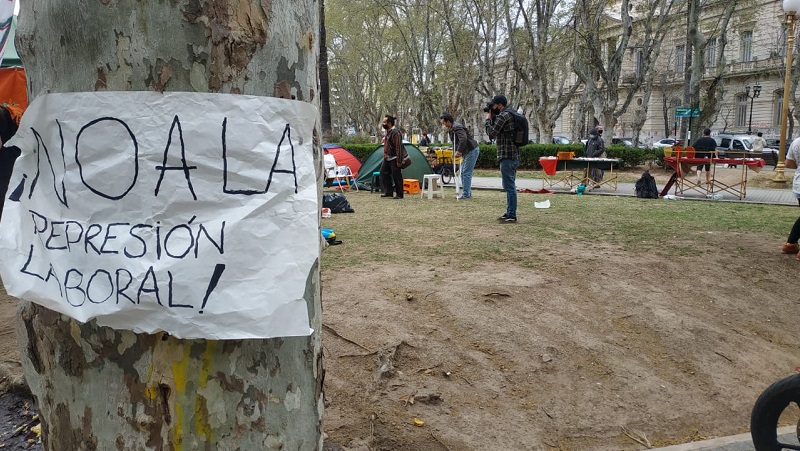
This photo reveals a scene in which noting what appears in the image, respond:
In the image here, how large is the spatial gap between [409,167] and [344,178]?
6.25 ft

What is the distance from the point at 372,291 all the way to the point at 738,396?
2.66 meters

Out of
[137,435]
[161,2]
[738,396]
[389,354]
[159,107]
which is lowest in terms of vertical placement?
[738,396]

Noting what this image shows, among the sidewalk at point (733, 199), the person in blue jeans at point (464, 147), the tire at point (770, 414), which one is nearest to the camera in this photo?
the tire at point (770, 414)

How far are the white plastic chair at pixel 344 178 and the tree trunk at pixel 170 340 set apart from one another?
43.2 feet

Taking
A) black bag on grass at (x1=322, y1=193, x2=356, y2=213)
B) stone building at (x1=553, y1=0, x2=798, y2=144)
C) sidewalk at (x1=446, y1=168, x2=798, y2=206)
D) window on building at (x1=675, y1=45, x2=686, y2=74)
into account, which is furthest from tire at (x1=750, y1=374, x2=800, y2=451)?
window on building at (x1=675, y1=45, x2=686, y2=74)

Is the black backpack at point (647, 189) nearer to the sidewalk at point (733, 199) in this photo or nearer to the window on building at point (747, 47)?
the sidewalk at point (733, 199)

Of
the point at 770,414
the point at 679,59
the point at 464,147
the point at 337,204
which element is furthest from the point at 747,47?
the point at 770,414

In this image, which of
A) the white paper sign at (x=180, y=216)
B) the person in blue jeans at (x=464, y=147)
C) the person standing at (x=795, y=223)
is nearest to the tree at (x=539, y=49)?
the person in blue jeans at (x=464, y=147)

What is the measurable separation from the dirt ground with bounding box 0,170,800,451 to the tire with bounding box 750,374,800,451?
0.52 metres


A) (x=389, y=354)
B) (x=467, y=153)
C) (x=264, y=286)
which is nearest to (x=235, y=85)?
(x=264, y=286)

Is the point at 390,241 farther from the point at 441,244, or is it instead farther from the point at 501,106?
the point at 501,106

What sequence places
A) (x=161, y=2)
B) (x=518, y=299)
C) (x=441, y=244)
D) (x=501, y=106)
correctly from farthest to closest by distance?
1. (x=501, y=106)
2. (x=441, y=244)
3. (x=518, y=299)
4. (x=161, y=2)

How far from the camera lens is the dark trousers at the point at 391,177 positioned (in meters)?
12.4

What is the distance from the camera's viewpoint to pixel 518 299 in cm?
448
